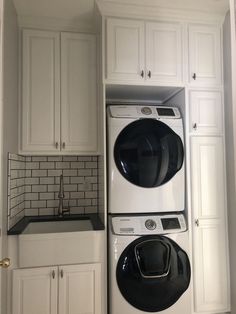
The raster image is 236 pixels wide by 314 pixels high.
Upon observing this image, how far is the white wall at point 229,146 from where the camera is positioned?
2037 mm

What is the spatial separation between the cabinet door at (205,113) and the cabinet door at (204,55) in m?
Answer: 0.11

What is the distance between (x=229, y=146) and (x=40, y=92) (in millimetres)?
1595

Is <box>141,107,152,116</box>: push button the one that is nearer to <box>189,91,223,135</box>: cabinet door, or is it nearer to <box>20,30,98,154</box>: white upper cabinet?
<box>189,91,223,135</box>: cabinet door

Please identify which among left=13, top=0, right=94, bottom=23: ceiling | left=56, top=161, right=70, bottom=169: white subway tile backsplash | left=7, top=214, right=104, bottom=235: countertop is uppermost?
left=13, top=0, right=94, bottom=23: ceiling

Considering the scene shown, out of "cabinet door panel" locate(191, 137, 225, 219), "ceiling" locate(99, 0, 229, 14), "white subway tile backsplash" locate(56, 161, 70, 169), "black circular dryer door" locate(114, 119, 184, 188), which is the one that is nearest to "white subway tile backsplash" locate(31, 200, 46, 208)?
"white subway tile backsplash" locate(56, 161, 70, 169)

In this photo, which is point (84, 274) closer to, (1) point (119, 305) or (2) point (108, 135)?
(1) point (119, 305)

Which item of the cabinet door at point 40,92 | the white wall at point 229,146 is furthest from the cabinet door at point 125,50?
the white wall at point 229,146

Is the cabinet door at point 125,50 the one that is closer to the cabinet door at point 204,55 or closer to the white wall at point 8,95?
the cabinet door at point 204,55

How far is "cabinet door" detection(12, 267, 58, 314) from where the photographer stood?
71.5 inches

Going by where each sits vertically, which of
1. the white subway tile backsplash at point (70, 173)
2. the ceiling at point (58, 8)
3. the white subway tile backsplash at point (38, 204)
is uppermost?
the ceiling at point (58, 8)

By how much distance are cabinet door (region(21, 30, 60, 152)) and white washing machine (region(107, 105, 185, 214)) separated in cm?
52

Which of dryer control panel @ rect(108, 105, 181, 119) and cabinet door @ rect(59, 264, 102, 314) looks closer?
cabinet door @ rect(59, 264, 102, 314)

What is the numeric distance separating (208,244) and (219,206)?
313mm

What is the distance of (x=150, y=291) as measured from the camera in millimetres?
1903
